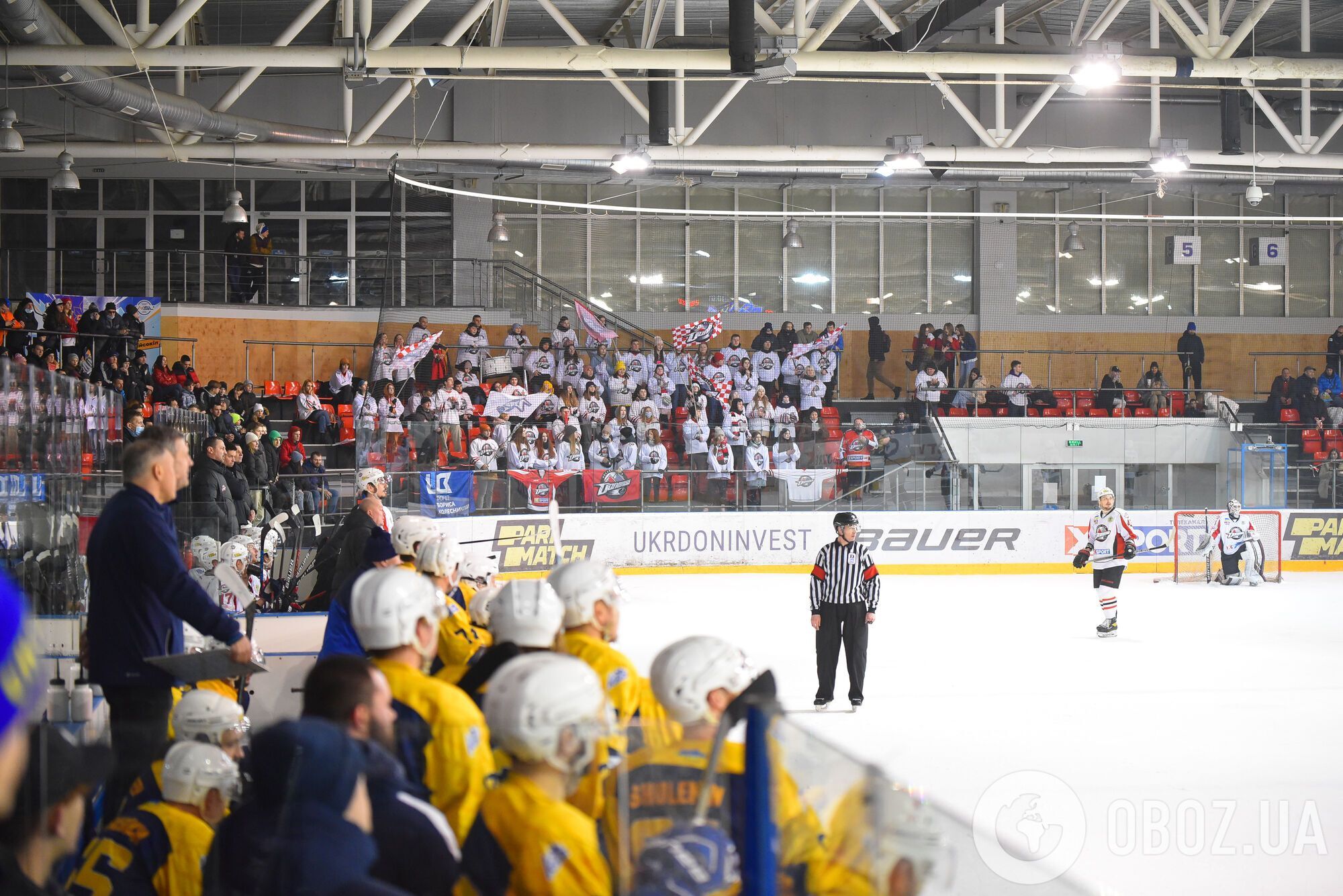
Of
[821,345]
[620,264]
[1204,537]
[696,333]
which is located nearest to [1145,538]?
[1204,537]

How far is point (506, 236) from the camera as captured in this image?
2384 centimetres

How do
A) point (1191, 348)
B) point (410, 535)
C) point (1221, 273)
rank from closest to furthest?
point (410, 535) → point (1191, 348) → point (1221, 273)

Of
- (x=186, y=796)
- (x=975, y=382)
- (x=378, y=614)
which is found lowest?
(x=186, y=796)

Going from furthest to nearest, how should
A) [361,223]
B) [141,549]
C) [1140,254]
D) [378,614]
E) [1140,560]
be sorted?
[1140,254]
[361,223]
[1140,560]
[141,549]
[378,614]

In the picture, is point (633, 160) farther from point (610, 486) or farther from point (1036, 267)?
point (1036, 267)

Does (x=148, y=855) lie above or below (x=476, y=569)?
below

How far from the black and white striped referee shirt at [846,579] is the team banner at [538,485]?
326 inches

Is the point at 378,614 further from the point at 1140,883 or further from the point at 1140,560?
the point at 1140,560

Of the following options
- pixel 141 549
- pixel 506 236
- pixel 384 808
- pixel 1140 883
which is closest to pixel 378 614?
pixel 384 808

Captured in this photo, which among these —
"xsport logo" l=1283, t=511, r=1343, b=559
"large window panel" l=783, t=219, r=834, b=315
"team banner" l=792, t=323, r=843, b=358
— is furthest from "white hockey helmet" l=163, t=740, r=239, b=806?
"large window panel" l=783, t=219, r=834, b=315

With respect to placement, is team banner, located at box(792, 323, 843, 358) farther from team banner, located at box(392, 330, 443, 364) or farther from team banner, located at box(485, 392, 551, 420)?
team banner, located at box(392, 330, 443, 364)

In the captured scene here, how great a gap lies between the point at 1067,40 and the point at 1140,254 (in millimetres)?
5961

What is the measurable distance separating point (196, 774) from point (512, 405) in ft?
50.0

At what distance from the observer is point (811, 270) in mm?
26719
